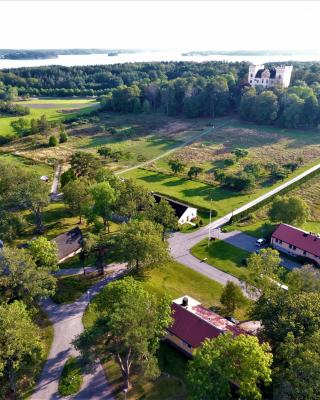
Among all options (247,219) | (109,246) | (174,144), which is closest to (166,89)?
(174,144)

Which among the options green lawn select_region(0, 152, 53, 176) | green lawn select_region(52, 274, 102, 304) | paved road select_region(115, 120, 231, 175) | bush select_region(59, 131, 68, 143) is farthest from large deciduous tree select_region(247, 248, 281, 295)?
bush select_region(59, 131, 68, 143)

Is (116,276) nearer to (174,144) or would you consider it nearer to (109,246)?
(109,246)

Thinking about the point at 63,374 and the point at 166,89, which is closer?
the point at 63,374

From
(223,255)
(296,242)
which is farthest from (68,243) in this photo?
(296,242)

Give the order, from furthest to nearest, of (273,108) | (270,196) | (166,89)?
(166,89) < (273,108) < (270,196)

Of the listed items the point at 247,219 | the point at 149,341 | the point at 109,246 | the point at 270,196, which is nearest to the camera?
the point at 149,341

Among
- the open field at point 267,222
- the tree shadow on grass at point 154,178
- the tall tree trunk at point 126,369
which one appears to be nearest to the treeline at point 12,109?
the tree shadow on grass at point 154,178
